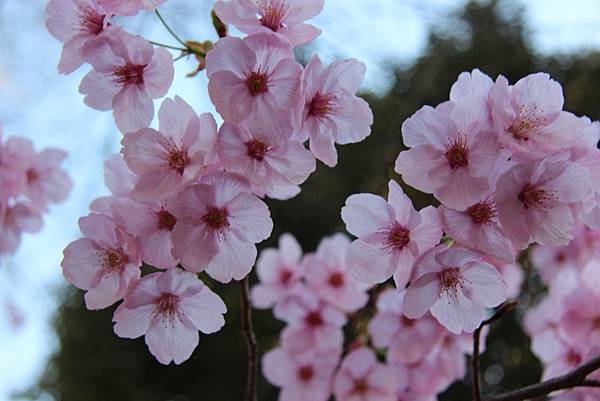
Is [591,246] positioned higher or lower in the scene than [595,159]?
higher

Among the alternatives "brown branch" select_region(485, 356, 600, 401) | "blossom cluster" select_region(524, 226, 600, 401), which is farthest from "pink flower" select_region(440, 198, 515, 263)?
"blossom cluster" select_region(524, 226, 600, 401)

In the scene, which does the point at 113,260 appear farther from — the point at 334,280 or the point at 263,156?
the point at 334,280

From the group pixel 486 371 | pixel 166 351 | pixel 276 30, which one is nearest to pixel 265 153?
pixel 276 30

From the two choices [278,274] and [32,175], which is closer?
[32,175]

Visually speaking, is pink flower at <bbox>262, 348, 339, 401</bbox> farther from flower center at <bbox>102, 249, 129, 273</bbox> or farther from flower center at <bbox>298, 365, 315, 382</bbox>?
flower center at <bbox>102, 249, 129, 273</bbox>

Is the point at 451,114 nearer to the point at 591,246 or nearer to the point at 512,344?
the point at 591,246

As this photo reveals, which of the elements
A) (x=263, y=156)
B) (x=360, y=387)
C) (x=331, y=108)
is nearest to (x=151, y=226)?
(x=263, y=156)
